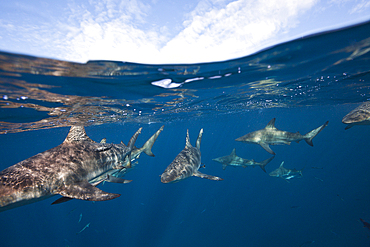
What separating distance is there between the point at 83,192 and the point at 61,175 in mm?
967

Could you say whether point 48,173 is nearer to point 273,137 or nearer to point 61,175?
point 61,175

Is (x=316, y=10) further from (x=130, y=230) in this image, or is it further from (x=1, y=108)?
(x=130, y=230)

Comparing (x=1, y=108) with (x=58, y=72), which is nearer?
(x=58, y=72)

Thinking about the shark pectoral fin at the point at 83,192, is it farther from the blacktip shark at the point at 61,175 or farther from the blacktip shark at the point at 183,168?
the blacktip shark at the point at 183,168

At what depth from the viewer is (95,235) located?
24.8 meters

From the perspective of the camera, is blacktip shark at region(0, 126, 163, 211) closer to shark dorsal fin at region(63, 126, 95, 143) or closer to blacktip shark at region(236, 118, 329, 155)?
shark dorsal fin at region(63, 126, 95, 143)

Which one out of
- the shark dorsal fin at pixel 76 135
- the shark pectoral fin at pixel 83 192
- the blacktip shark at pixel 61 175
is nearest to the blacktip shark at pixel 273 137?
the blacktip shark at pixel 61 175

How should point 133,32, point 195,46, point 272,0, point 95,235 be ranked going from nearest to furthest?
1. point 272,0
2. point 133,32
3. point 195,46
4. point 95,235

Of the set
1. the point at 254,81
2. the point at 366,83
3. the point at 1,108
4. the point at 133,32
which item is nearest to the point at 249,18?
the point at 133,32

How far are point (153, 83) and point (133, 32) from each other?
5.22 meters

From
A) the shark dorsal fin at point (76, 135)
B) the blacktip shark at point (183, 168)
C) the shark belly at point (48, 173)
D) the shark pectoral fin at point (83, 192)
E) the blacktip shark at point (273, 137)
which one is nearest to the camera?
the shark pectoral fin at point (83, 192)

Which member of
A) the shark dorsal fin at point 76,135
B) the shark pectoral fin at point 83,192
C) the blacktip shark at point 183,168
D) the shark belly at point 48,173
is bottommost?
the blacktip shark at point 183,168

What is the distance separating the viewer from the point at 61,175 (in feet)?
13.4

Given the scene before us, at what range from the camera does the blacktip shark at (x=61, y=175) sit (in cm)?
347
